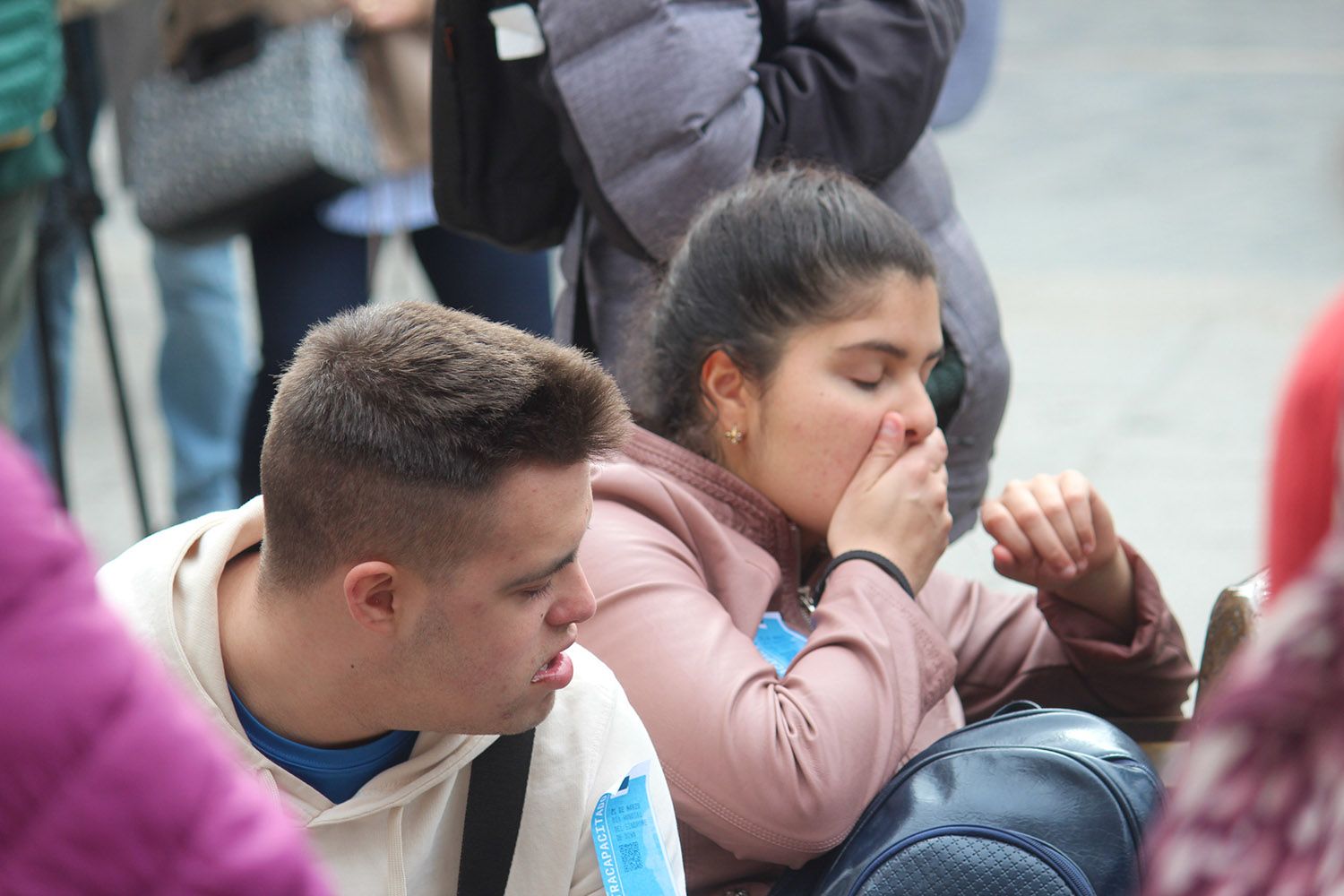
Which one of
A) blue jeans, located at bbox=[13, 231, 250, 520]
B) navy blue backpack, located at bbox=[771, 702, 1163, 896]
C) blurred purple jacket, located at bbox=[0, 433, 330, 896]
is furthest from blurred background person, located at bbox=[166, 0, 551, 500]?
blurred purple jacket, located at bbox=[0, 433, 330, 896]

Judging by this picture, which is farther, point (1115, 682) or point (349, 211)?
point (349, 211)

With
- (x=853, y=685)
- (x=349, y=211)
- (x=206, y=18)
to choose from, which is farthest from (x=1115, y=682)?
(x=206, y=18)

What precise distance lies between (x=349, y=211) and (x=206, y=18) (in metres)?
0.44

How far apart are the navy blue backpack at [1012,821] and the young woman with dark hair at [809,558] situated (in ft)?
0.25

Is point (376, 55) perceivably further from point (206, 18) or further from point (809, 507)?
point (809, 507)

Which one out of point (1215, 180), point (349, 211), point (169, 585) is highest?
point (169, 585)

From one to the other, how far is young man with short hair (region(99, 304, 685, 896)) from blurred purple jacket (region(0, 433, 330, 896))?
0.73 m

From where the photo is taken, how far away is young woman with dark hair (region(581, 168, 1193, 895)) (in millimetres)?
1732

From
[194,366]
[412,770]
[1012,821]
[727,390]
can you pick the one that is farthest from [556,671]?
[194,366]

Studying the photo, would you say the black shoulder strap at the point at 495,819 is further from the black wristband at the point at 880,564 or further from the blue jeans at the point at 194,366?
the blue jeans at the point at 194,366

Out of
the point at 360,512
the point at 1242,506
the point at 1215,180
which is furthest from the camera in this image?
the point at 1215,180

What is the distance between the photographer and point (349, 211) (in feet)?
10.7

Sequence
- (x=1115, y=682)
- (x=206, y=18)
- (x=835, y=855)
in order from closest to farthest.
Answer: (x=835, y=855) → (x=1115, y=682) → (x=206, y=18)

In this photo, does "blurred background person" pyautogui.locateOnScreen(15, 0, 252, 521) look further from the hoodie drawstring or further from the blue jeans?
the hoodie drawstring
